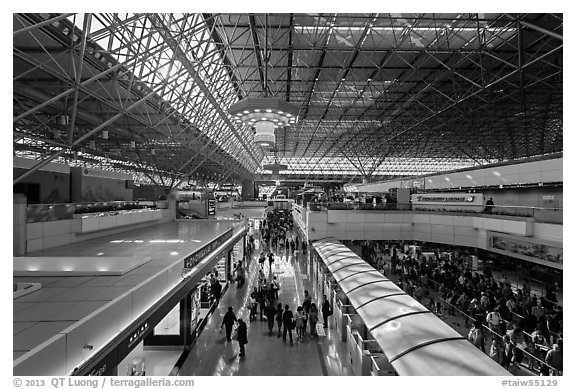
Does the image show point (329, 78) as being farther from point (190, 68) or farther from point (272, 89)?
point (190, 68)

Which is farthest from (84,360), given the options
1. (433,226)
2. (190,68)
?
(433,226)

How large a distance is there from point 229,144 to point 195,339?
115 ft

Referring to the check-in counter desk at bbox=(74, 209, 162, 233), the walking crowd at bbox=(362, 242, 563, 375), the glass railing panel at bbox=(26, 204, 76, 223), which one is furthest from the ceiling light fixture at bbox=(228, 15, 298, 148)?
the walking crowd at bbox=(362, 242, 563, 375)

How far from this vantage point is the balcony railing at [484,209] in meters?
11.4

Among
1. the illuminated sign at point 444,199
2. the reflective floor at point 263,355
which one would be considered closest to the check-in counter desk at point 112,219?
the reflective floor at point 263,355

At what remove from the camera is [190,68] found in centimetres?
1547

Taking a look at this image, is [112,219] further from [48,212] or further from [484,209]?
[484,209]

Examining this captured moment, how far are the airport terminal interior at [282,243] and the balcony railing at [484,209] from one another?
9 cm

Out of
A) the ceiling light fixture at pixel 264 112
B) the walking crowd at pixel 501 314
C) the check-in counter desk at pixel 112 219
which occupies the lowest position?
the walking crowd at pixel 501 314

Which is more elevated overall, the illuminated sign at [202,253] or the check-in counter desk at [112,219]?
the check-in counter desk at [112,219]

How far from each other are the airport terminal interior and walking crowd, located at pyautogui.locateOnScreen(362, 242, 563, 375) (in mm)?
72

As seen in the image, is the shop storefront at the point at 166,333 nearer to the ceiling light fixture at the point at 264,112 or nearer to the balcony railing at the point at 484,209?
the ceiling light fixture at the point at 264,112

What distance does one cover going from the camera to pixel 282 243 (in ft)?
93.9

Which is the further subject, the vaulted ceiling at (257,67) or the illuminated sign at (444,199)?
the illuminated sign at (444,199)
